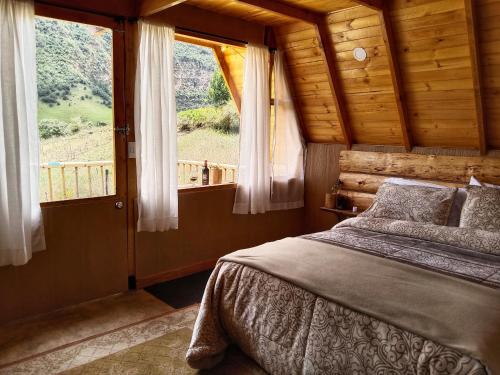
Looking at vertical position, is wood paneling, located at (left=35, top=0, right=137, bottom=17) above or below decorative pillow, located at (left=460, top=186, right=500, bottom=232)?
above

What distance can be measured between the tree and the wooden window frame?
111 cm

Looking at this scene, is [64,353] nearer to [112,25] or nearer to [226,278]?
[226,278]

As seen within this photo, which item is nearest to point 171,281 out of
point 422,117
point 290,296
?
point 290,296

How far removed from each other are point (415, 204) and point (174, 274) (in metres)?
2.02

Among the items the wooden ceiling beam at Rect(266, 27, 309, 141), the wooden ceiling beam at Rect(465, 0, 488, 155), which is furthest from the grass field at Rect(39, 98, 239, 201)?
the wooden ceiling beam at Rect(465, 0, 488, 155)

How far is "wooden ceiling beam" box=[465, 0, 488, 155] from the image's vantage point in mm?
2631

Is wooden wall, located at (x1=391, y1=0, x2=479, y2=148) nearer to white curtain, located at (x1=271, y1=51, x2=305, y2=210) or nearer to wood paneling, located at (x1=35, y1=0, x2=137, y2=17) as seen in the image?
white curtain, located at (x1=271, y1=51, x2=305, y2=210)

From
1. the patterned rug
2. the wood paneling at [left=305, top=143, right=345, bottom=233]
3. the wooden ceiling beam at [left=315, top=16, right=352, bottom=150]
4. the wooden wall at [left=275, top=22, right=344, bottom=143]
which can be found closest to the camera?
the patterned rug

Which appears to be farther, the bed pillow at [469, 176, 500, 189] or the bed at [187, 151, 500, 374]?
the bed pillow at [469, 176, 500, 189]

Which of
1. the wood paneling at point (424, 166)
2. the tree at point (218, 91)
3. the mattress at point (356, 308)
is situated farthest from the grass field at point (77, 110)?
the wood paneling at point (424, 166)

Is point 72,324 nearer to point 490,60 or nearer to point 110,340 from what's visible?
point 110,340

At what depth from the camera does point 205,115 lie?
3.99 meters

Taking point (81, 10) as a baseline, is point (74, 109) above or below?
below

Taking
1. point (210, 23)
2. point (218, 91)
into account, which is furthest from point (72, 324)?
point (210, 23)
